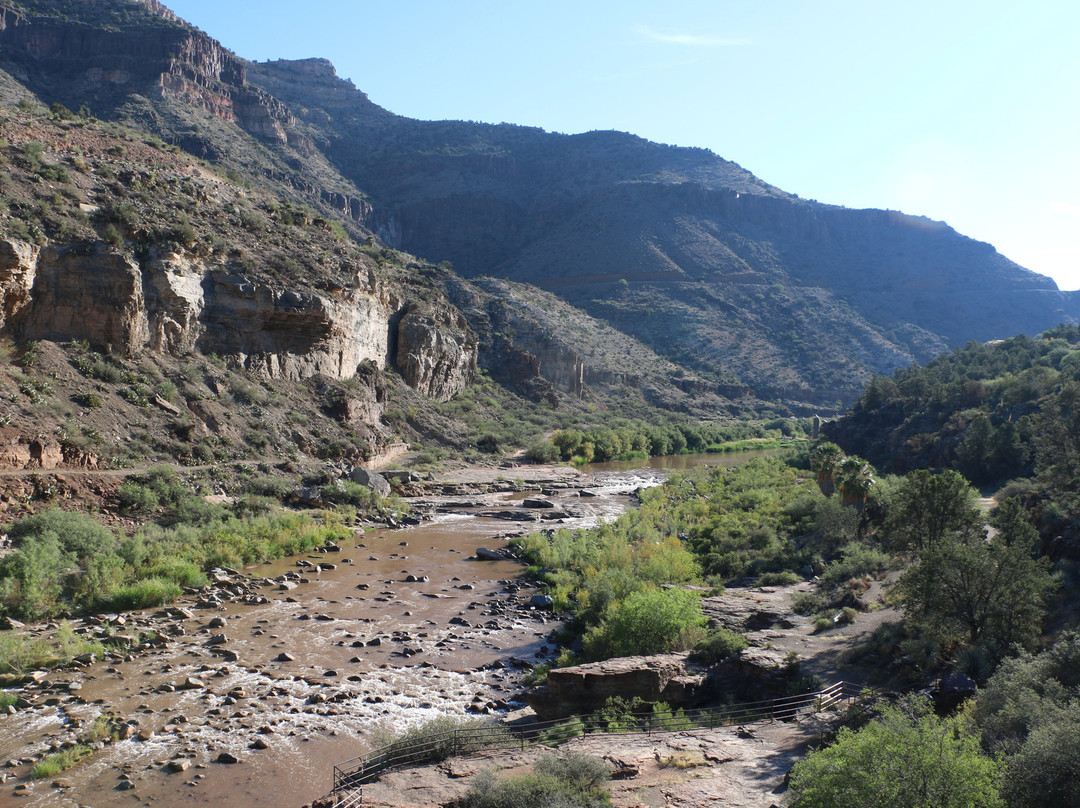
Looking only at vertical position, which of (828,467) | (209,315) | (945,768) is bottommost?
(945,768)

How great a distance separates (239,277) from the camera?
43.6 meters

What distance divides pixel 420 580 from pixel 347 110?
15400cm

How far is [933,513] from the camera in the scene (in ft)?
64.3

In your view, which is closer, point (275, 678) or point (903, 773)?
point (903, 773)

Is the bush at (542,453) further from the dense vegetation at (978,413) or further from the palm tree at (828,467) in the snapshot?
the palm tree at (828,467)

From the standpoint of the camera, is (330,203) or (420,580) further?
(330,203)

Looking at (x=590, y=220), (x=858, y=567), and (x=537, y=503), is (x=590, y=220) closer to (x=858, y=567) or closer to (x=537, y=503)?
(x=537, y=503)

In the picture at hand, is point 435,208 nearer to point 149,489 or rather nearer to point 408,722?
point 149,489

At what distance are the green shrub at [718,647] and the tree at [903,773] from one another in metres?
7.25

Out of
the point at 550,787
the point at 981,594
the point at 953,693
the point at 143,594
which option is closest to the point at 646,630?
the point at 953,693

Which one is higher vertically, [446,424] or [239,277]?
[239,277]

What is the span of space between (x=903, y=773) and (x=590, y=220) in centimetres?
13410

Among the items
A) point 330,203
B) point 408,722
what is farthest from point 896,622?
point 330,203

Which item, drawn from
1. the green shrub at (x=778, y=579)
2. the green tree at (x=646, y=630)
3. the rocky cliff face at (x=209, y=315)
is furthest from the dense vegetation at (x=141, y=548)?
the green shrub at (x=778, y=579)
